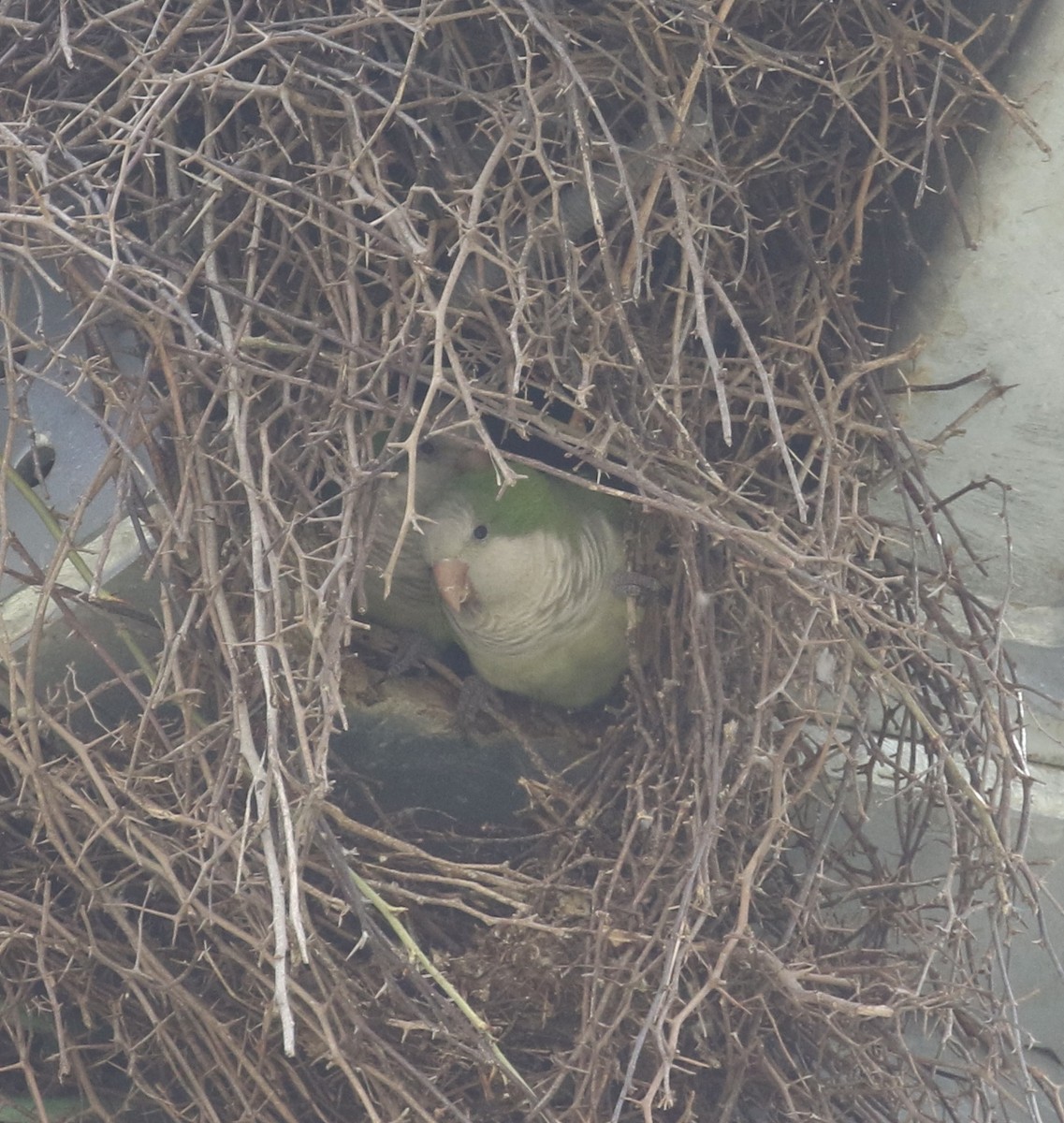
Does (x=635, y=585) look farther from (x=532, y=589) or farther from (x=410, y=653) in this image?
(x=410, y=653)

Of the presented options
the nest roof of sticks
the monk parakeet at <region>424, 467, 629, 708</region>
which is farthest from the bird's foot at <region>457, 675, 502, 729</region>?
the nest roof of sticks

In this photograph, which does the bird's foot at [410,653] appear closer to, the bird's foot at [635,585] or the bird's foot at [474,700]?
the bird's foot at [474,700]

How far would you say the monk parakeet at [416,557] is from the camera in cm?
325

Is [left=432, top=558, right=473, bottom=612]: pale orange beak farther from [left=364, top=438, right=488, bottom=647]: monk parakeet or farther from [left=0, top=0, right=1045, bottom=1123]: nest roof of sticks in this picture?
[left=0, top=0, right=1045, bottom=1123]: nest roof of sticks

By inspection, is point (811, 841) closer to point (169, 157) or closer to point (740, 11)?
point (740, 11)

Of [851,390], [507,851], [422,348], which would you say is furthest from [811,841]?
[422,348]

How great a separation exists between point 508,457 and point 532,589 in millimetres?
770

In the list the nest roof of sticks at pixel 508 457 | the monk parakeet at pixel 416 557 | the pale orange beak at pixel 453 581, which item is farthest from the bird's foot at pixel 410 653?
the nest roof of sticks at pixel 508 457

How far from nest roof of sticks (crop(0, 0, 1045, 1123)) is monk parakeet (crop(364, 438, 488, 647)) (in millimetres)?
375

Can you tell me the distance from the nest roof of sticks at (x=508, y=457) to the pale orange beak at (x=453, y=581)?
0.32 meters

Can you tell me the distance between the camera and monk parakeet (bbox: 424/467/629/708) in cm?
313

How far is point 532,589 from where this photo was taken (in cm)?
314

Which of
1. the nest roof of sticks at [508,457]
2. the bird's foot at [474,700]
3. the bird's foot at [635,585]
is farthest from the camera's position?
the bird's foot at [474,700]

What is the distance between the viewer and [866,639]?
2791 mm
